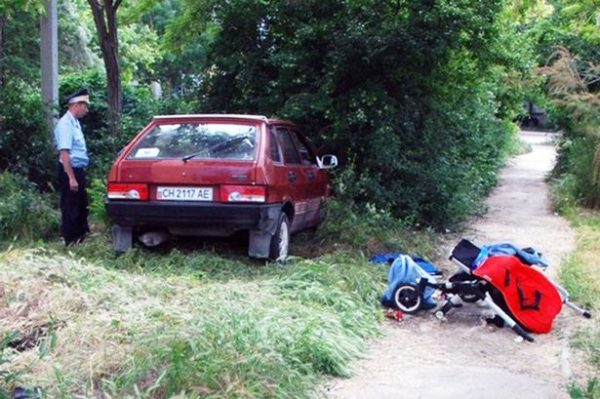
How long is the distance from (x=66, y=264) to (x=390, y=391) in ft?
10.4

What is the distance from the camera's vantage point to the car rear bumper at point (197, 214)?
7.87 metres

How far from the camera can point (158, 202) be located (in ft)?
26.4

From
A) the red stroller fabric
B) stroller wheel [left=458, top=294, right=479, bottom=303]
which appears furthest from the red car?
the red stroller fabric

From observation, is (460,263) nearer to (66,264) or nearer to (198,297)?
(198,297)

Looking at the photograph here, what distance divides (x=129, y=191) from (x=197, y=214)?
764 millimetres

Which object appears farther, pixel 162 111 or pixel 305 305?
pixel 162 111

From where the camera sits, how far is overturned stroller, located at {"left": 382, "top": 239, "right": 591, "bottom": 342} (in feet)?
22.0

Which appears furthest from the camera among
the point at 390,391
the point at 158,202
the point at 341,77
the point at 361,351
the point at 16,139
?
the point at 16,139

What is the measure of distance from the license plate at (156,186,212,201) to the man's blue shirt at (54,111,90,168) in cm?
167

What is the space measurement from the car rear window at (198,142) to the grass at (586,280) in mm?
3448

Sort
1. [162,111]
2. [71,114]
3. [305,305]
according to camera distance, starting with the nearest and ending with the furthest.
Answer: [305,305] → [71,114] → [162,111]

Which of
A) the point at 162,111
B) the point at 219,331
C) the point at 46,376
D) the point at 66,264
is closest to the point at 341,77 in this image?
the point at 162,111

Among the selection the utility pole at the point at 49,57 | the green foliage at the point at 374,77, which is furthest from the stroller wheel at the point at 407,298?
the utility pole at the point at 49,57

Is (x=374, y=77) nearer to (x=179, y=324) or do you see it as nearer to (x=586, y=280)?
(x=586, y=280)
